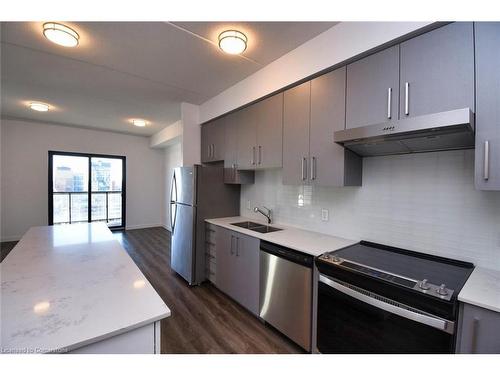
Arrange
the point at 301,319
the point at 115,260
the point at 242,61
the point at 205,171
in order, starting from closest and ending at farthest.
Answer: the point at 115,260 < the point at 301,319 < the point at 242,61 < the point at 205,171

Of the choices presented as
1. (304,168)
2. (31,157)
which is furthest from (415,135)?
(31,157)

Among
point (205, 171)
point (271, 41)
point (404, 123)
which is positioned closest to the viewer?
point (404, 123)

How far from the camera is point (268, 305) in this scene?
2.07m

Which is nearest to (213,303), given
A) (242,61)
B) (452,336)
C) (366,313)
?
(366,313)

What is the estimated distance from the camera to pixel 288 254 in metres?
1.88

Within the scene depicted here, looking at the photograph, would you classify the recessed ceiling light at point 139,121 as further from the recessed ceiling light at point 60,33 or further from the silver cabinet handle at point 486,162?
the silver cabinet handle at point 486,162

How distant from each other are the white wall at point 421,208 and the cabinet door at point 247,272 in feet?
2.36

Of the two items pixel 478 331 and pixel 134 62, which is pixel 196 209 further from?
pixel 478 331

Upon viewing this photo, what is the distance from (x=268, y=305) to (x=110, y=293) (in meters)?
1.47

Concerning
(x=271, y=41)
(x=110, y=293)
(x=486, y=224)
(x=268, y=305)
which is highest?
(x=271, y=41)

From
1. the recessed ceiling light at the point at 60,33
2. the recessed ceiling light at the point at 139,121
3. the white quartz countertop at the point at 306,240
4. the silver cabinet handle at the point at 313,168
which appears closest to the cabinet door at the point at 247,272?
the white quartz countertop at the point at 306,240

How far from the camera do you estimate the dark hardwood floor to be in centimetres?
185

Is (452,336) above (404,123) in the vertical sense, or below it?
below
